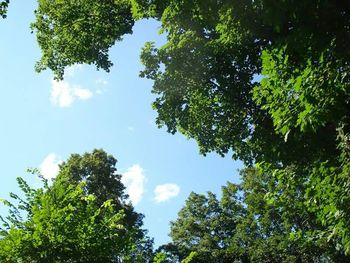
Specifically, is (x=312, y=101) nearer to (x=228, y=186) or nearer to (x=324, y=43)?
(x=324, y=43)

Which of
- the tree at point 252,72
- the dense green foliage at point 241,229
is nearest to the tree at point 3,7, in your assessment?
the tree at point 252,72

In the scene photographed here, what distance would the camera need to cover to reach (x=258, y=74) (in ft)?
46.0

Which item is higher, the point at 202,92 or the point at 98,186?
the point at 98,186

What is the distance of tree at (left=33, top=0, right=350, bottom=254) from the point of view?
803 cm

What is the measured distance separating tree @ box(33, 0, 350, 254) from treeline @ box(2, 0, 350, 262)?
0.03m

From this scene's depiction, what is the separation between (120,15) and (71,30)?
86.6 inches

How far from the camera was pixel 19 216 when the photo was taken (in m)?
8.73

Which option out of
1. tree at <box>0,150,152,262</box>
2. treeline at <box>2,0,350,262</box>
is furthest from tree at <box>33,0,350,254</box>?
tree at <box>0,150,152,262</box>

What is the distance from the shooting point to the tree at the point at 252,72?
803cm

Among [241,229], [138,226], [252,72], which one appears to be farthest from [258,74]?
[241,229]

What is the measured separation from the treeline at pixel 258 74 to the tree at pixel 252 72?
0.03 metres

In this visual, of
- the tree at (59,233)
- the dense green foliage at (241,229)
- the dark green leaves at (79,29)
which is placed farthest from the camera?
the dense green foliage at (241,229)

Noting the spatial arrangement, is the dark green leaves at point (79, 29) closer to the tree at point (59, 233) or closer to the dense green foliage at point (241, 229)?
the tree at point (59, 233)

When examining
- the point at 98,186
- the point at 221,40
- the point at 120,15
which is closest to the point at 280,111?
the point at 221,40
